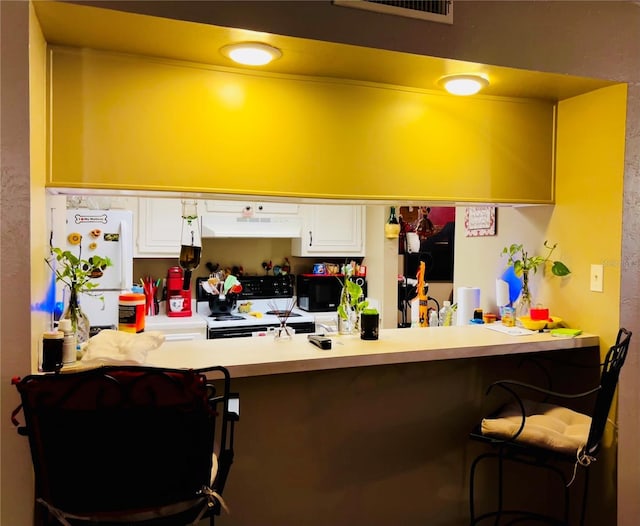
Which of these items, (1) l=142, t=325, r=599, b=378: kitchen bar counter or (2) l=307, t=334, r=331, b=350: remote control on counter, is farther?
(2) l=307, t=334, r=331, b=350: remote control on counter

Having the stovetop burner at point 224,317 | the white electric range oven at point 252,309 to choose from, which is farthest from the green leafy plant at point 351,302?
the stovetop burner at point 224,317

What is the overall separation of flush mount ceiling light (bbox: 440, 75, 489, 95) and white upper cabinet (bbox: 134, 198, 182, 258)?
2.66 m

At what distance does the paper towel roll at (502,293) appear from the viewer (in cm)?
290

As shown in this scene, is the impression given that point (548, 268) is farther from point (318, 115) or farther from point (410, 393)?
point (318, 115)

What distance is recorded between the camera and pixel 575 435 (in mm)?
2082

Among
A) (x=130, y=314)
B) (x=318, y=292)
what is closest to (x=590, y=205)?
(x=130, y=314)

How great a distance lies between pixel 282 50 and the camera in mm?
1981

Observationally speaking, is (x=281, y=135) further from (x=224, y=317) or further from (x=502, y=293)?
(x=224, y=317)

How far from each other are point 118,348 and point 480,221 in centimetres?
230

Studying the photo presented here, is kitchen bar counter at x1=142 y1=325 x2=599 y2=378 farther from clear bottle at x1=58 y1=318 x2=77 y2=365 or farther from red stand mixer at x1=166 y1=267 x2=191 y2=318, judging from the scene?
red stand mixer at x1=166 y1=267 x2=191 y2=318

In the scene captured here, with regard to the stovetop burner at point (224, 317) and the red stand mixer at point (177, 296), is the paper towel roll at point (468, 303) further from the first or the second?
the red stand mixer at point (177, 296)

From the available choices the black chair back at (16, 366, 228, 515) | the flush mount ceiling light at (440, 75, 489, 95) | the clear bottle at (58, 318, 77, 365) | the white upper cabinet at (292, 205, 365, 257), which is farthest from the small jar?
the white upper cabinet at (292, 205, 365, 257)

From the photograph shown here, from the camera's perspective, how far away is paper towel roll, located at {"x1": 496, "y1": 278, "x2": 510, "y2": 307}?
2898mm

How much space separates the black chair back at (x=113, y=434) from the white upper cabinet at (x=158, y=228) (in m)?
3.08
